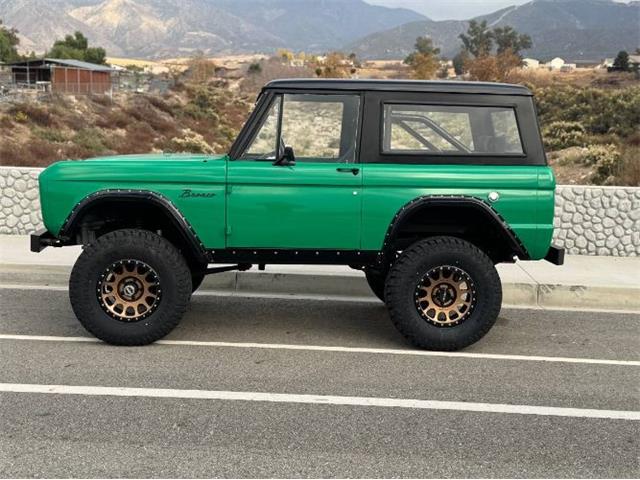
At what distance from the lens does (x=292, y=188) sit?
6.01m

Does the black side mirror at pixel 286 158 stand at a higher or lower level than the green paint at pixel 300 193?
higher

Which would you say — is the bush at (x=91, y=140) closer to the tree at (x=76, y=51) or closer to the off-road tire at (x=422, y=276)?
the off-road tire at (x=422, y=276)

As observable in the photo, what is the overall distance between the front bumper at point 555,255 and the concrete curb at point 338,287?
163 cm

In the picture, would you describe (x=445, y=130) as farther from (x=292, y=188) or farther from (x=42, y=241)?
(x=42, y=241)

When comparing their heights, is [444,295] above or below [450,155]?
below

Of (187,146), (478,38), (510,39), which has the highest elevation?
(478,38)

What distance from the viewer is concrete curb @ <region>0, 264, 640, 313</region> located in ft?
26.5

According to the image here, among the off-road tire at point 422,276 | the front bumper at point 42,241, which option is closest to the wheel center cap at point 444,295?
the off-road tire at point 422,276

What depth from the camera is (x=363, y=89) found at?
6.14 meters

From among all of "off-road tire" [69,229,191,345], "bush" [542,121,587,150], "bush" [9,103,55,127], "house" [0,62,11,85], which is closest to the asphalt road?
"off-road tire" [69,229,191,345]

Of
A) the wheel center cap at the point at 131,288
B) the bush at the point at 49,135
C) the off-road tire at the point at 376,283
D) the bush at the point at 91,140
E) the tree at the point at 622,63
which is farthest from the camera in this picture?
the tree at the point at 622,63

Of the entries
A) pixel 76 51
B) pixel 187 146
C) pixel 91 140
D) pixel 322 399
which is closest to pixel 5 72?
pixel 76 51

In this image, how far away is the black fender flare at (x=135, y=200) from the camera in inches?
234

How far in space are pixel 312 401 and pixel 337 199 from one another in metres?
1.76
